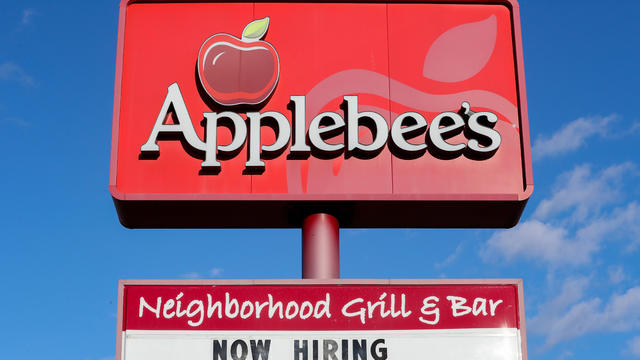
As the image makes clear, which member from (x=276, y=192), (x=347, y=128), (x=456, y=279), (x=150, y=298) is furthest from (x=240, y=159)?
(x=456, y=279)

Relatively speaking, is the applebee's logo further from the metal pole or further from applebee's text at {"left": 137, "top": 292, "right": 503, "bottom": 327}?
applebee's text at {"left": 137, "top": 292, "right": 503, "bottom": 327}

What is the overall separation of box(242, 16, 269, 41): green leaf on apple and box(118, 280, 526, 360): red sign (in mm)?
3925

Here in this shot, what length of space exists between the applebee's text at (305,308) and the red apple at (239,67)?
3.11 meters

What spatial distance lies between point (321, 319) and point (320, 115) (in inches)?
120

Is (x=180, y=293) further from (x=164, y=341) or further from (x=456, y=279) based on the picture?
(x=456, y=279)

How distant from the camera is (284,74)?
539 inches

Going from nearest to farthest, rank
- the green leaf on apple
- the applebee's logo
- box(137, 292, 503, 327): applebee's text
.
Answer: box(137, 292, 503, 327): applebee's text, the applebee's logo, the green leaf on apple

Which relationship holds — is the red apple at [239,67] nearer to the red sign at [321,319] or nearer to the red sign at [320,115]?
the red sign at [320,115]

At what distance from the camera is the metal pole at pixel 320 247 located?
12852 mm

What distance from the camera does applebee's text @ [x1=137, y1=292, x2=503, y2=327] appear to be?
1185 cm

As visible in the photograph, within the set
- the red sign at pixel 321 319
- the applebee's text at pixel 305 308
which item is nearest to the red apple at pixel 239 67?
the red sign at pixel 321 319

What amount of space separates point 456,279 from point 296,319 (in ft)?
7.00

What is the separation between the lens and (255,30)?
1390cm

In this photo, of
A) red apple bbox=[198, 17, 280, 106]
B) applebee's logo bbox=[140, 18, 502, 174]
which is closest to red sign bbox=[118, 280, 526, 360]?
applebee's logo bbox=[140, 18, 502, 174]
